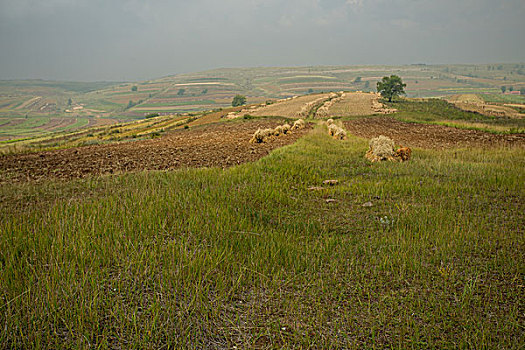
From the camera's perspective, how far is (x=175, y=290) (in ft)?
11.1

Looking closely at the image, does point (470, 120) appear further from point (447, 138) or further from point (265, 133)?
point (265, 133)

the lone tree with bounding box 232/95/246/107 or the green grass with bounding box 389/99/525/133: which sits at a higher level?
the lone tree with bounding box 232/95/246/107

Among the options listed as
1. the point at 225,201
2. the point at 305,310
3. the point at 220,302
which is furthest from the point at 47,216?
the point at 305,310

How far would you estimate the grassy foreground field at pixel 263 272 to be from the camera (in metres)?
2.82

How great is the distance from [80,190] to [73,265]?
4.84 m

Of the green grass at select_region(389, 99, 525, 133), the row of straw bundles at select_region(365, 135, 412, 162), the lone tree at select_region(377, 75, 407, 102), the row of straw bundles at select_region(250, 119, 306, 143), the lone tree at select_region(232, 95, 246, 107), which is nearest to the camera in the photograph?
the row of straw bundles at select_region(365, 135, 412, 162)

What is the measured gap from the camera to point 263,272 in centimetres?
395

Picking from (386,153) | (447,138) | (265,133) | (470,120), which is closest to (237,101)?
(470,120)

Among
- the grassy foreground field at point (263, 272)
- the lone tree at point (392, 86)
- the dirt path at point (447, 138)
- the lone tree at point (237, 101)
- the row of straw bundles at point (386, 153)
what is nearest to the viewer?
the grassy foreground field at point (263, 272)

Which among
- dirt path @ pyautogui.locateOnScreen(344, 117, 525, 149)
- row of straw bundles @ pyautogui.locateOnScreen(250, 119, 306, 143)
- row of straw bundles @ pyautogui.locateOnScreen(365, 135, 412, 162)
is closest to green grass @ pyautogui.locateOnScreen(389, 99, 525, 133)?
dirt path @ pyautogui.locateOnScreen(344, 117, 525, 149)

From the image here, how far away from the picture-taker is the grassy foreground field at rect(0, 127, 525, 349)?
282cm

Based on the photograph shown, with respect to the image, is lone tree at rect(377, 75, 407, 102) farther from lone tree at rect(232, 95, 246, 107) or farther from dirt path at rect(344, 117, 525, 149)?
dirt path at rect(344, 117, 525, 149)

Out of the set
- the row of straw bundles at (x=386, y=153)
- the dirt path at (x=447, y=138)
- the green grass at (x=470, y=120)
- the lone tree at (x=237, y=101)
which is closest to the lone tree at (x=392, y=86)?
the green grass at (x=470, y=120)

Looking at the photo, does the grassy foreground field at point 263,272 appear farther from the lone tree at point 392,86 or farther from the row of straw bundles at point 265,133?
the lone tree at point 392,86
